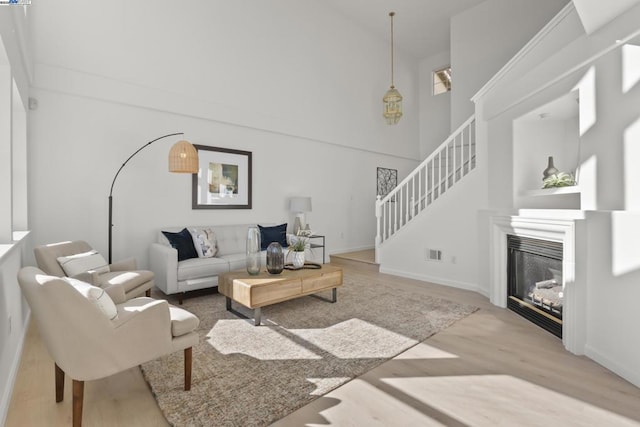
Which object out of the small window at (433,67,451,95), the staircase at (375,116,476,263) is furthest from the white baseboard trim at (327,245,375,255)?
the small window at (433,67,451,95)

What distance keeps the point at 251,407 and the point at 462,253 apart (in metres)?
3.83

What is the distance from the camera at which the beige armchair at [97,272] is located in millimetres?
3010

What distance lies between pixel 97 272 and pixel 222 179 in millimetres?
2513

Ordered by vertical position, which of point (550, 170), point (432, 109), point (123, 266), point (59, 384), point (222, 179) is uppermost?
point (432, 109)

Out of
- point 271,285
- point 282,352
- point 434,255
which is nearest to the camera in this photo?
point 282,352

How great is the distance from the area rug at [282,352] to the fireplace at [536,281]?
56 cm

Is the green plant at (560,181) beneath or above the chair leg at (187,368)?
above

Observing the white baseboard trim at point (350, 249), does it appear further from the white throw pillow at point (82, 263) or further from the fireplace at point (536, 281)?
the white throw pillow at point (82, 263)

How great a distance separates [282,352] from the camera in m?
2.69

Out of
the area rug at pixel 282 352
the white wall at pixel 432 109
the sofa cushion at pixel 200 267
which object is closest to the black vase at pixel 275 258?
the area rug at pixel 282 352

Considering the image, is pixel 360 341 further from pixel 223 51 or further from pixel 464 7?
pixel 464 7

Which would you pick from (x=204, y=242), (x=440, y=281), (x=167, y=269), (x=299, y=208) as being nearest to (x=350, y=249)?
(x=299, y=208)

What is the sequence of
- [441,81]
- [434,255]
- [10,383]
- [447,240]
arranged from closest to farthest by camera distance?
[10,383]
[447,240]
[434,255]
[441,81]

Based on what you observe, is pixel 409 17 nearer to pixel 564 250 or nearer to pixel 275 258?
pixel 564 250
